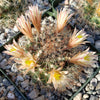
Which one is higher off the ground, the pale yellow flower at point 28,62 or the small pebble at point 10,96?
the pale yellow flower at point 28,62

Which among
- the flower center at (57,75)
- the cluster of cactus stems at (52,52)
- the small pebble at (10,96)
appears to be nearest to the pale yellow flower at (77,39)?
the cluster of cactus stems at (52,52)

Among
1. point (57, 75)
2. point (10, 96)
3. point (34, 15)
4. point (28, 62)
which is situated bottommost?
point (10, 96)

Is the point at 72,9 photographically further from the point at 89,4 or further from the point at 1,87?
the point at 1,87

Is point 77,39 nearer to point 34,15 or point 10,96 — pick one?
point 34,15

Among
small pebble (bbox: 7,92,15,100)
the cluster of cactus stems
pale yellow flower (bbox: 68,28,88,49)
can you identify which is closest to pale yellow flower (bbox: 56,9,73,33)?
the cluster of cactus stems

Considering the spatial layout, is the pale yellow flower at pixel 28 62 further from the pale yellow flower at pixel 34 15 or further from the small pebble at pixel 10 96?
the small pebble at pixel 10 96

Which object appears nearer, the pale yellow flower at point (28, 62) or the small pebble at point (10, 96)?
the pale yellow flower at point (28, 62)

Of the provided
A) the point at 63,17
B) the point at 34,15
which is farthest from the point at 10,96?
the point at 63,17

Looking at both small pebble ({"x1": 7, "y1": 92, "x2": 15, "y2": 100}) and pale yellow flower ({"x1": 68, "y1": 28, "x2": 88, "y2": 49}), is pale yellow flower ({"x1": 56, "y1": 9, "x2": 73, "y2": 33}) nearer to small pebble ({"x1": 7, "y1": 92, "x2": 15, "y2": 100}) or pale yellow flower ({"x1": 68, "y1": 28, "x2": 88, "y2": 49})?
pale yellow flower ({"x1": 68, "y1": 28, "x2": 88, "y2": 49})
